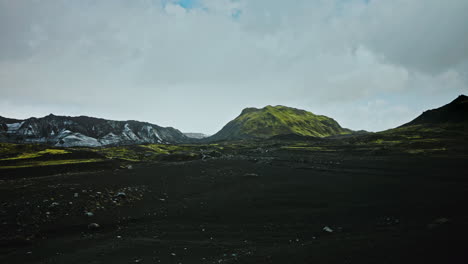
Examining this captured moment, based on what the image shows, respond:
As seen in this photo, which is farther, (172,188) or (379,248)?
(172,188)

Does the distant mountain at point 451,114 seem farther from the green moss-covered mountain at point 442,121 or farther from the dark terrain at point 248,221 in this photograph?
the dark terrain at point 248,221

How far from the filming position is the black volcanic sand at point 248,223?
9938 millimetres

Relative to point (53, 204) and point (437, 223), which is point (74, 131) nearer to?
point (53, 204)

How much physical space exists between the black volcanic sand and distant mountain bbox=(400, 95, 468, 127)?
3445 inches

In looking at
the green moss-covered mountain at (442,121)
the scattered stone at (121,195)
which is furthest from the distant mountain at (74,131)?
the green moss-covered mountain at (442,121)

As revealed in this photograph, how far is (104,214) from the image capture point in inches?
664

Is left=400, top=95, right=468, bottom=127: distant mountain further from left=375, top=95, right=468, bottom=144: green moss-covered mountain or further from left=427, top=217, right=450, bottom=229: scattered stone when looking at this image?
left=427, top=217, right=450, bottom=229: scattered stone

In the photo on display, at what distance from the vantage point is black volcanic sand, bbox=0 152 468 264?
A: 994 cm

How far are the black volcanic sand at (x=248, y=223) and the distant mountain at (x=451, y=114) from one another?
87.5 metres

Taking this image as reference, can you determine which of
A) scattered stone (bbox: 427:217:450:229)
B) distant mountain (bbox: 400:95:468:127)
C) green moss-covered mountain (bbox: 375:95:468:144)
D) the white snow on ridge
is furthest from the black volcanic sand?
the white snow on ridge

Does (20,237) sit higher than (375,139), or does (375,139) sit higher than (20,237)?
(375,139)

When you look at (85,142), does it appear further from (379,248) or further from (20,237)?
(379,248)

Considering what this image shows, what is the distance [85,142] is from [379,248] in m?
159

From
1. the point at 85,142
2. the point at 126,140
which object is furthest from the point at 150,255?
the point at 126,140
